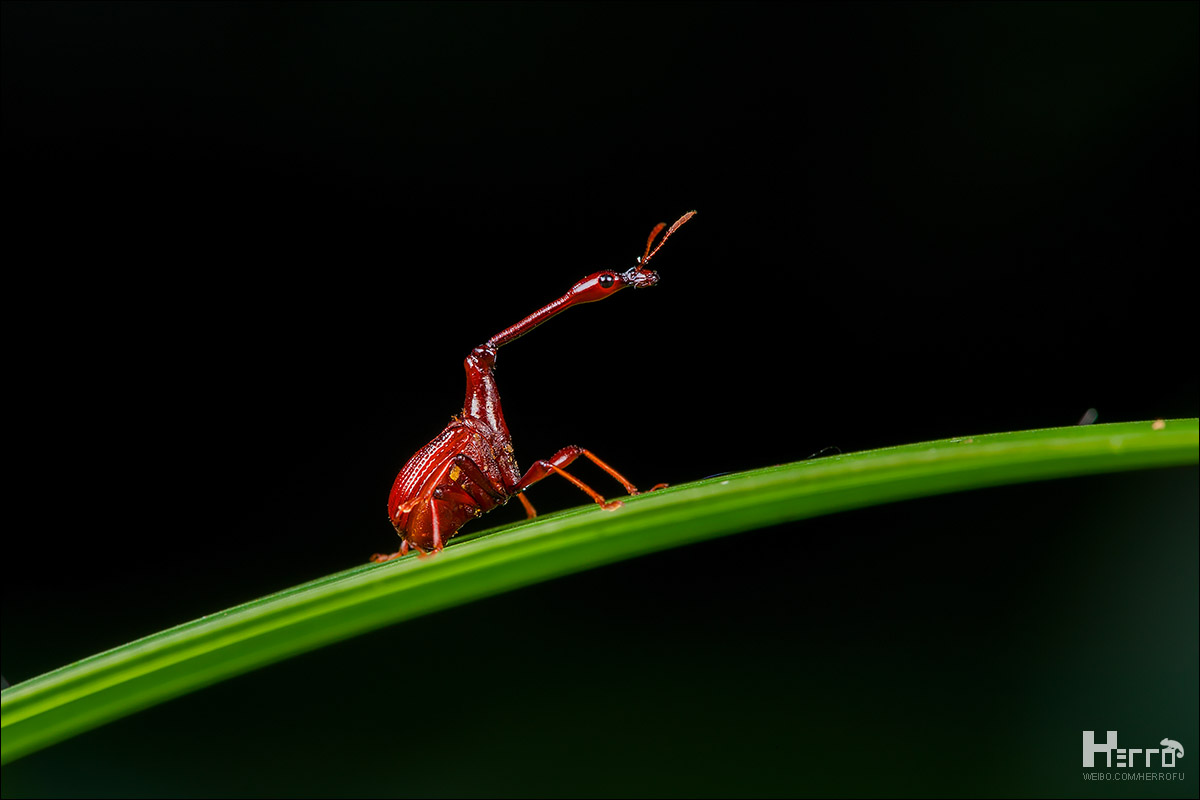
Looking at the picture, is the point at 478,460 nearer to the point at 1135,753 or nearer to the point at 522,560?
the point at 522,560

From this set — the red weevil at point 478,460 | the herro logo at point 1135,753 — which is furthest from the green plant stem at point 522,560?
the herro logo at point 1135,753

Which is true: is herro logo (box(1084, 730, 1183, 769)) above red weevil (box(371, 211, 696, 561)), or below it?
below

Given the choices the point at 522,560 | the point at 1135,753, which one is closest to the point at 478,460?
the point at 522,560

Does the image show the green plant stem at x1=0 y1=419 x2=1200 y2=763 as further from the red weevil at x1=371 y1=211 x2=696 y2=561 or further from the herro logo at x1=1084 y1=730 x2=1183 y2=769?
the herro logo at x1=1084 y1=730 x2=1183 y2=769

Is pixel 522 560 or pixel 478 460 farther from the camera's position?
pixel 478 460

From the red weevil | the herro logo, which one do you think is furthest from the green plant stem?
the herro logo
